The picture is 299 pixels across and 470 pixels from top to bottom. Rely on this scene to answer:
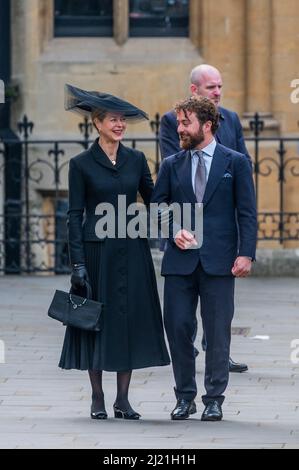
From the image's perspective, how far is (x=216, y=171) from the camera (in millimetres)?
9562

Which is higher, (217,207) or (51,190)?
(217,207)

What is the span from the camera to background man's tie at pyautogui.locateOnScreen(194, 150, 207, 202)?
31.3ft

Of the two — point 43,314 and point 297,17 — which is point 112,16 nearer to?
point 297,17

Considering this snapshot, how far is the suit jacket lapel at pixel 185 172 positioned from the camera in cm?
954

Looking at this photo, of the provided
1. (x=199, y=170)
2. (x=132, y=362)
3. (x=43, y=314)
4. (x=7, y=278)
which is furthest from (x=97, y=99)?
(x=7, y=278)

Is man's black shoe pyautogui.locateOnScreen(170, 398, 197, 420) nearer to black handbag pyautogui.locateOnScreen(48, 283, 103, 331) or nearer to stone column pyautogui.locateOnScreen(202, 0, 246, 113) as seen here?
black handbag pyautogui.locateOnScreen(48, 283, 103, 331)

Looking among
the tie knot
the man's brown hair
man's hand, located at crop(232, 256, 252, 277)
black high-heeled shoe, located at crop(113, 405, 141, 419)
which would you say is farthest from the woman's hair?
black high-heeled shoe, located at crop(113, 405, 141, 419)

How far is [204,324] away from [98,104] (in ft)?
4.29

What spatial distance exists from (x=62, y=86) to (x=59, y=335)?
210 inches

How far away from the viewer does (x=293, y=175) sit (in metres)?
16.9
